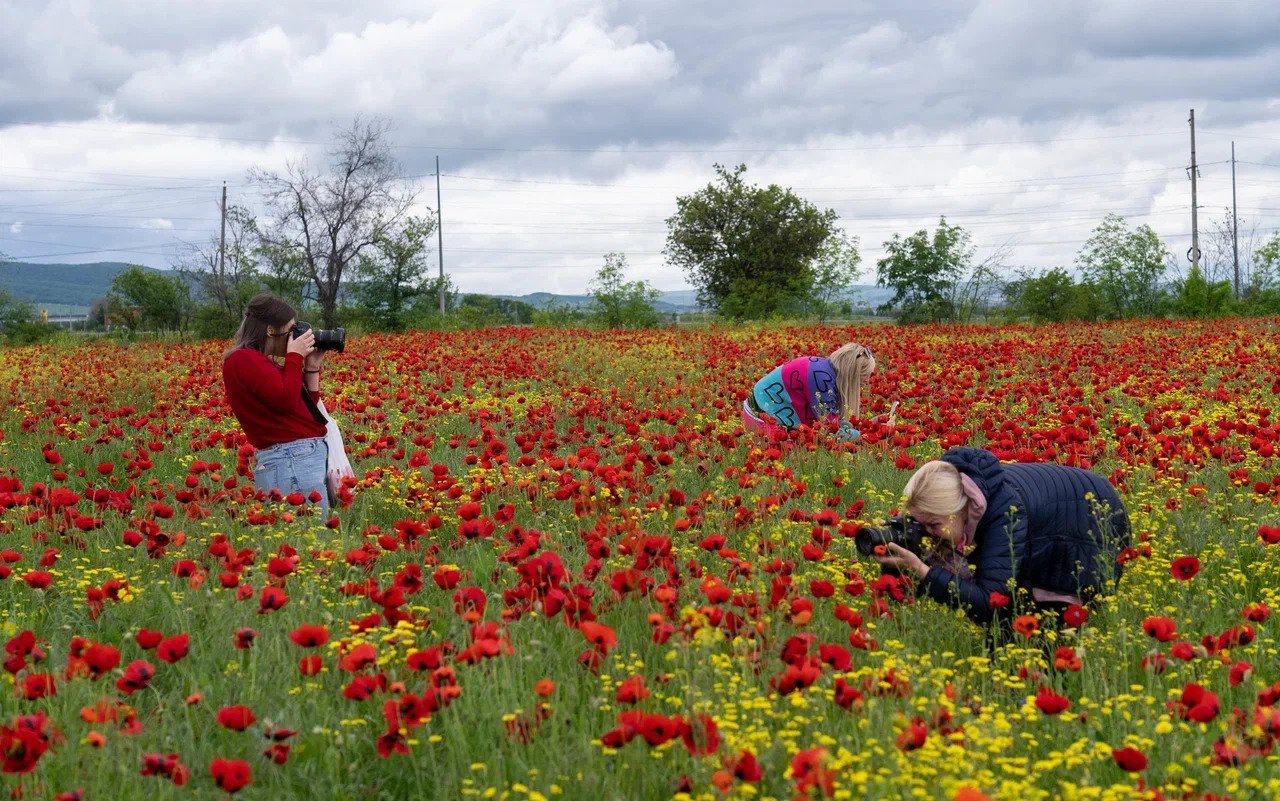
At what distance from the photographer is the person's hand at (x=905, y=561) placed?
471 centimetres

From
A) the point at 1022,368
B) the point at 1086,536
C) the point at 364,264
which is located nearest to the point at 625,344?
the point at 1022,368

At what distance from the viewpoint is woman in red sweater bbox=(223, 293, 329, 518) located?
22.6 feet

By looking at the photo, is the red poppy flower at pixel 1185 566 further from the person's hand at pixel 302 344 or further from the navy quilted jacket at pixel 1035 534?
the person's hand at pixel 302 344

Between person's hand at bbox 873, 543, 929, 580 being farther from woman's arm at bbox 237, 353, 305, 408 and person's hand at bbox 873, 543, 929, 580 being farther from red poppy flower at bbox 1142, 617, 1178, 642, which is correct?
woman's arm at bbox 237, 353, 305, 408

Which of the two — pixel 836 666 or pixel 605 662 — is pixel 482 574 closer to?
pixel 605 662

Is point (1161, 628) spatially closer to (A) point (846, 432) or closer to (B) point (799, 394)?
(A) point (846, 432)

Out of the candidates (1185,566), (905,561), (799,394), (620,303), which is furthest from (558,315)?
(1185,566)

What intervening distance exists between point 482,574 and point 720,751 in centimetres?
240

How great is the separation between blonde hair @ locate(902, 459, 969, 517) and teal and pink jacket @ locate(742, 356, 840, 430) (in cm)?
349

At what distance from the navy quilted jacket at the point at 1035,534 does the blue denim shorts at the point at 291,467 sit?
3.89 meters

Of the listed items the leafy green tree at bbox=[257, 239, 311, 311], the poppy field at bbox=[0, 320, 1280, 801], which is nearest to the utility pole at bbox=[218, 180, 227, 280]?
the leafy green tree at bbox=[257, 239, 311, 311]

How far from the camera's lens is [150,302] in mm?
43406

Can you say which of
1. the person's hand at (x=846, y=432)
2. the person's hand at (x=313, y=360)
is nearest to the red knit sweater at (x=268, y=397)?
the person's hand at (x=313, y=360)

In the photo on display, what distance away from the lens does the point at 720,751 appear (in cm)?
308
